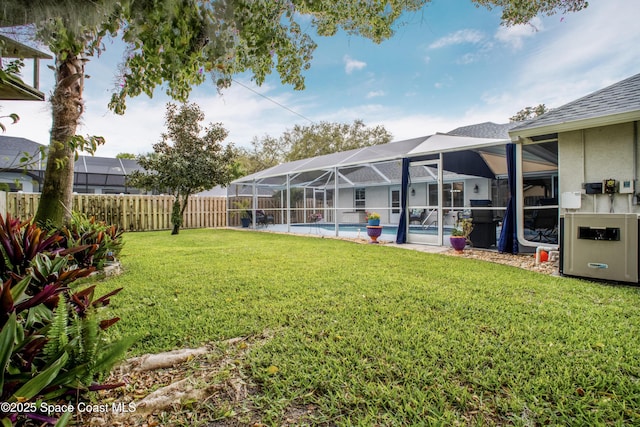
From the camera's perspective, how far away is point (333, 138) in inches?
1097

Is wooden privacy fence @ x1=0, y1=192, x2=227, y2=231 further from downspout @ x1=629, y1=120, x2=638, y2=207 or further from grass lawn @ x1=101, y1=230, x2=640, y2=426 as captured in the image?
downspout @ x1=629, y1=120, x2=638, y2=207

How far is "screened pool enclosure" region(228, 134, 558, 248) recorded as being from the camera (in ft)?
26.4

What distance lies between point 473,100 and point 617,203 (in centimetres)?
835

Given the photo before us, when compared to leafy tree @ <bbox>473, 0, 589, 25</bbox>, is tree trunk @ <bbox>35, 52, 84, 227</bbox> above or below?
below

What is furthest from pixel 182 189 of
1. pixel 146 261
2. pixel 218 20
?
pixel 218 20

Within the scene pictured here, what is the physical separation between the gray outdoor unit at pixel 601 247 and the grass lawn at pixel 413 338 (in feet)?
0.88

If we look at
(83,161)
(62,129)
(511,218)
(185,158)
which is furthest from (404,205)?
(83,161)

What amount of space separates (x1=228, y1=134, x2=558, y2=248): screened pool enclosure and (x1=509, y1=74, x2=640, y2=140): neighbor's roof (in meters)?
0.75

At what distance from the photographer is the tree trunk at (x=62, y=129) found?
4645 mm

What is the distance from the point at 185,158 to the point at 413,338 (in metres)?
10.4

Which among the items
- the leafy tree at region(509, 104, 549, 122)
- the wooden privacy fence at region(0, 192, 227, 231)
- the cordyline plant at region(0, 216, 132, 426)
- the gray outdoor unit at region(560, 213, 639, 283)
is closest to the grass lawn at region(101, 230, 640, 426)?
the gray outdoor unit at region(560, 213, 639, 283)

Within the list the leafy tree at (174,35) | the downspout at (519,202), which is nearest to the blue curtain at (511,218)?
the downspout at (519,202)

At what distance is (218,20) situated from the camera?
2.11 m

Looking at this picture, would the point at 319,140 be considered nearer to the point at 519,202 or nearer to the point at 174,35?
the point at 519,202
